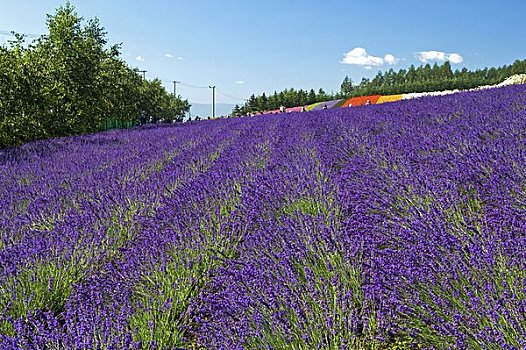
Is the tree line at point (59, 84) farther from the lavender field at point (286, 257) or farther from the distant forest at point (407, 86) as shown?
the distant forest at point (407, 86)

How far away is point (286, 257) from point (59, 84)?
12647 millimetres

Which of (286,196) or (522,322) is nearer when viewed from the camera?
(522,322)

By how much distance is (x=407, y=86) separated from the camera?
48.8 metres

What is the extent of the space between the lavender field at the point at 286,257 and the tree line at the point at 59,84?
7.70m

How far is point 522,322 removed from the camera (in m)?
1.38

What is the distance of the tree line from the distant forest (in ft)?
117

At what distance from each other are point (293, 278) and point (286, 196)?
1242 mm

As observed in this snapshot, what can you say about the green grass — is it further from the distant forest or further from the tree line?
the distant forest

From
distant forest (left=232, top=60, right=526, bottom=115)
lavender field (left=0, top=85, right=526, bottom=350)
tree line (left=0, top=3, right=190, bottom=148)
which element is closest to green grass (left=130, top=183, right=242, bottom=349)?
lavender field (left=0, top=85, right=526, bottom=350)

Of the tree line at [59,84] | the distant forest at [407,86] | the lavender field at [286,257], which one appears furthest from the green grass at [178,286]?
the distant forest at [407,86]

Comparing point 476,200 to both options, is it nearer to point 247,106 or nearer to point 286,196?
point 286,196

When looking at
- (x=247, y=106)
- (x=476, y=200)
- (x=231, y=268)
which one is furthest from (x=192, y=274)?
(x=247, y=106)

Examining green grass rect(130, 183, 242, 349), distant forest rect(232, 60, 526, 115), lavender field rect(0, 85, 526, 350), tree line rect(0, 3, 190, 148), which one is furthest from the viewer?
distant forest rect(232, 60, 526, 115)

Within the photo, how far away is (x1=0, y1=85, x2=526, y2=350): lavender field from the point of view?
1603mm
